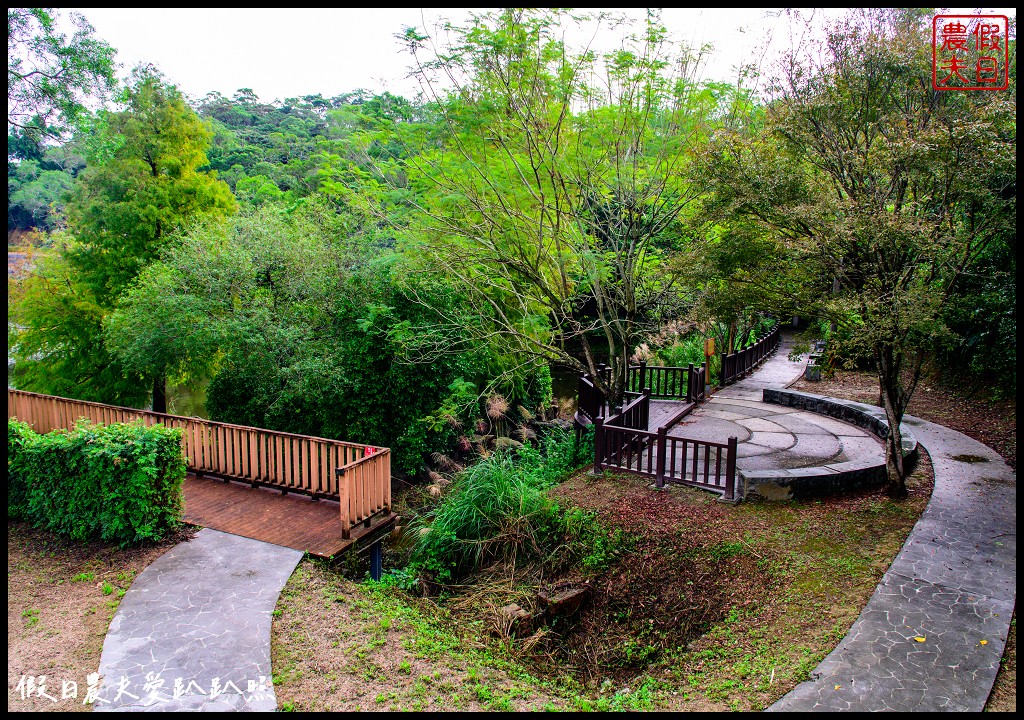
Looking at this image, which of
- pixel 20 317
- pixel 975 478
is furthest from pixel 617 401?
pixel 20 317

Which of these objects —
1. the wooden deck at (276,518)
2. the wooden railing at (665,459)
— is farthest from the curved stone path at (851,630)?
the wooden railing at (665,459)

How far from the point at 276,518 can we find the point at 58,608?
2603mm

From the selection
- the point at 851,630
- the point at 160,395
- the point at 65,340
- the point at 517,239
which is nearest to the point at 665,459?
the point at 851,630

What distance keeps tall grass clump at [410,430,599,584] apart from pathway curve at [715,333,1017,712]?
3403mm

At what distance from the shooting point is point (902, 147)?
6.64 meters

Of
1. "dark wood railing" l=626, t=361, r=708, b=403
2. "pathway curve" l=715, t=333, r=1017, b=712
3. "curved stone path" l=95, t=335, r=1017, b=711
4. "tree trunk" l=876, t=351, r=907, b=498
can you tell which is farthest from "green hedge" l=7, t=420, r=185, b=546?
"tree trunk" l=876, t=351, r=907, b=498

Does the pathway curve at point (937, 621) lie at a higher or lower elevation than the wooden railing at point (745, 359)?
lower

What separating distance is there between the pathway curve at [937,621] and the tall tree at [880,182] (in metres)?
1.14

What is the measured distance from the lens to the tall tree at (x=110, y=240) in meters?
13.6

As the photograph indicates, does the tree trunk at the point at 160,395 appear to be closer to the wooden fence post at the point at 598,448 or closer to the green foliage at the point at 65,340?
the green foliage at the point at 65,340

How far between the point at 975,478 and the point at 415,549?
8507 mm

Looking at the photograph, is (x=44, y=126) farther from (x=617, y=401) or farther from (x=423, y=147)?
(x=617, y=401)

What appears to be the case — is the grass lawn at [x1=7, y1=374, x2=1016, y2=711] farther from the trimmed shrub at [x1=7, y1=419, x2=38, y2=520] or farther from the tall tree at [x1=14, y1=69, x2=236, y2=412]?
the tall tree at [x1=14, y1=69, x2=236, y2=412]

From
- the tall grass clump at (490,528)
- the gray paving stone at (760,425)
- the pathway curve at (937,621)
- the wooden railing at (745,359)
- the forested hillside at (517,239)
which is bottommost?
the tall grass clump at (490,528)
